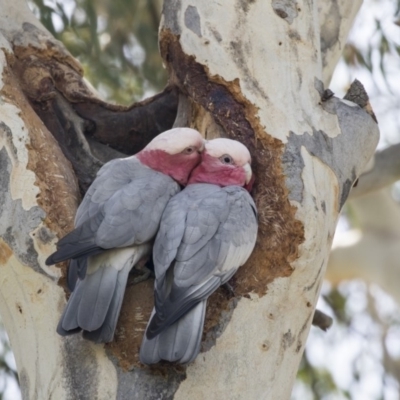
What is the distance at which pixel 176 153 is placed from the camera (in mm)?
2324

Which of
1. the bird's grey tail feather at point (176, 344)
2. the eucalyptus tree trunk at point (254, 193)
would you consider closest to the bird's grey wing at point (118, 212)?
the eucalyptus tree trunk at point (254, 193)

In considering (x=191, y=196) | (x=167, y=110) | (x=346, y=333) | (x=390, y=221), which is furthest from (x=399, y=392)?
(x=191, y=196)

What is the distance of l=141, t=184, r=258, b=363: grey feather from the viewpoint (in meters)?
1.83

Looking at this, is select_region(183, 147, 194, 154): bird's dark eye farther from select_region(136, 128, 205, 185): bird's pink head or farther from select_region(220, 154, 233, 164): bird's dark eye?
select_region(220, 154, 233, 164): bird's dark eye

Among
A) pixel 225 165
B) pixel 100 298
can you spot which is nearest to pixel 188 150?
pixel 225 165

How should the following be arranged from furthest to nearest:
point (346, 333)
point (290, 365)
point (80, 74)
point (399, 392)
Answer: point (346, 333)
point (399, 392)
point (80, 74)
point (290, 365)

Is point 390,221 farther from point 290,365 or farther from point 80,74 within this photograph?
point 290,365

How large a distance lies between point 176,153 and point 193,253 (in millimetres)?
448

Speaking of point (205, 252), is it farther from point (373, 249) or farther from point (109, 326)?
point (373, 249)

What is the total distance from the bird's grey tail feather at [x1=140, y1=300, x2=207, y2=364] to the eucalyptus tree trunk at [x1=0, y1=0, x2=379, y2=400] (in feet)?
0.23

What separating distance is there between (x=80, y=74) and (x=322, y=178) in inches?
41.6

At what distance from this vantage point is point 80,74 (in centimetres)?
286

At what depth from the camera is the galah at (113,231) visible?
1866mm

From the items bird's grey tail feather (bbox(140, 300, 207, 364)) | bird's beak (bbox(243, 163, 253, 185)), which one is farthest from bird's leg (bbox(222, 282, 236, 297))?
bird's beak (bbox(243, 163, 253, 185))
